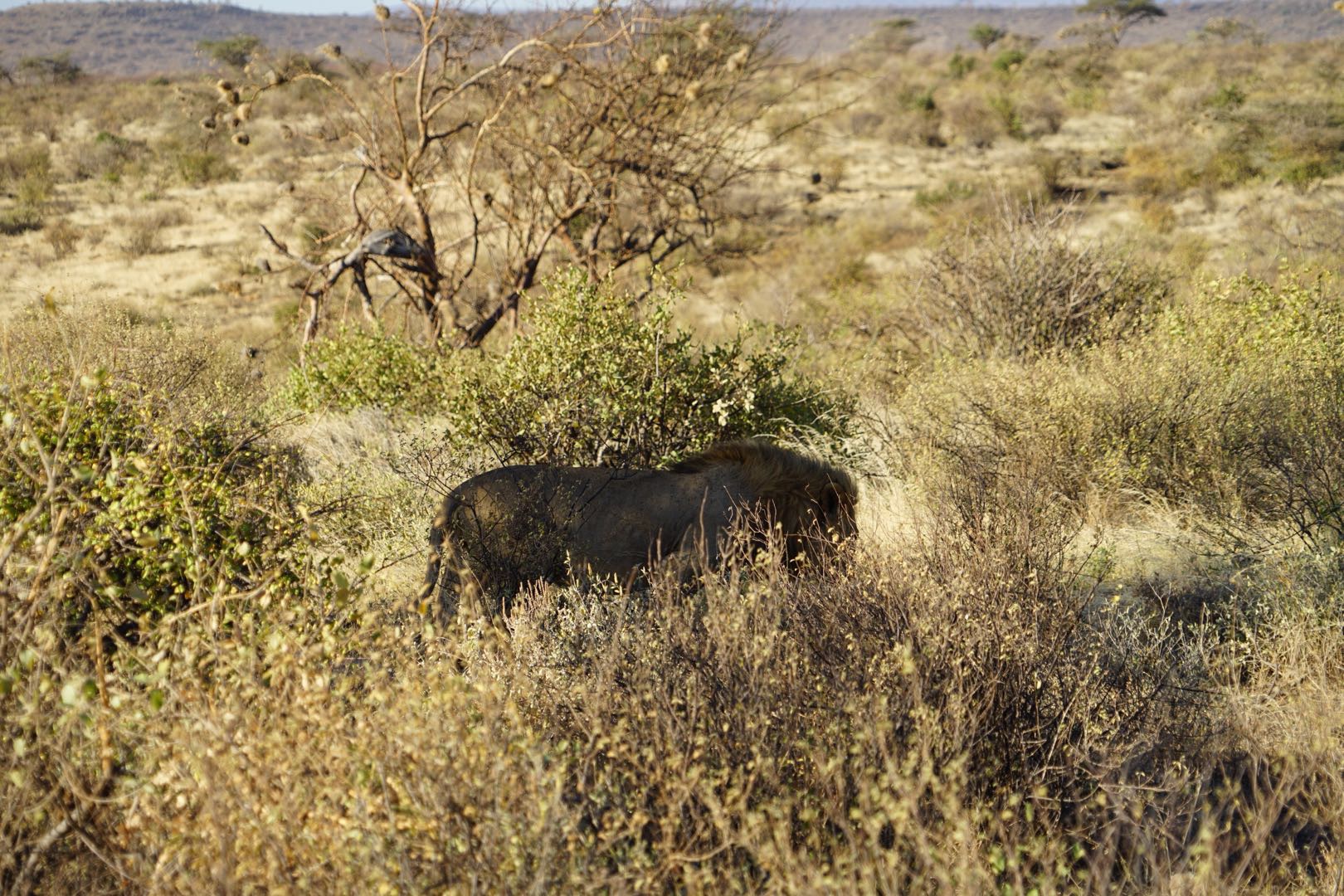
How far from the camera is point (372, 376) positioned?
757 centimetres

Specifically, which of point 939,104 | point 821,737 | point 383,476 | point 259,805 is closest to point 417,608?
point 259,805

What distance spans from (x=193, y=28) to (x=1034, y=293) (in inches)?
3017

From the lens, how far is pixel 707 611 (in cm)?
354

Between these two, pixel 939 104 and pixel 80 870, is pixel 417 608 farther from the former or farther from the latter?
pixel 939 104

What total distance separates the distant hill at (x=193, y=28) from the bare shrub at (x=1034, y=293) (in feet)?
125

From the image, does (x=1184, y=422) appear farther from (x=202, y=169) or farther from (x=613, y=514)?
(x=202, y=169)

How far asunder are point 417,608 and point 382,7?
6.87 meters

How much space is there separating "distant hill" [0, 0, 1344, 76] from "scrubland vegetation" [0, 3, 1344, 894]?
131ft

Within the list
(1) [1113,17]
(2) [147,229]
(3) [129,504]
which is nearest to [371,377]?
(3) [129,504]

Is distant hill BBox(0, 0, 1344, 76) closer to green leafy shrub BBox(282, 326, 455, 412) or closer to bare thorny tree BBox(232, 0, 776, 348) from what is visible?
bare thorny tree BBox(232, 0, 776, 348)

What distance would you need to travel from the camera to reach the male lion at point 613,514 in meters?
4.27

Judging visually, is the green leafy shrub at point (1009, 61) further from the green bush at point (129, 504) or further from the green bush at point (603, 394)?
the green bush at point (129, 504)

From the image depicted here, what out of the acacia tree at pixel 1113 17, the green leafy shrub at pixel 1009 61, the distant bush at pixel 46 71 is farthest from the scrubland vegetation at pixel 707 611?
the acacia tree at pixel 1113 17

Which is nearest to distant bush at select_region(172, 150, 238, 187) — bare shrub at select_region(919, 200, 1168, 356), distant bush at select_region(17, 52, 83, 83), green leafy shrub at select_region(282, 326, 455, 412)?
distant bush at select_region(17, 52, 83, 83)
